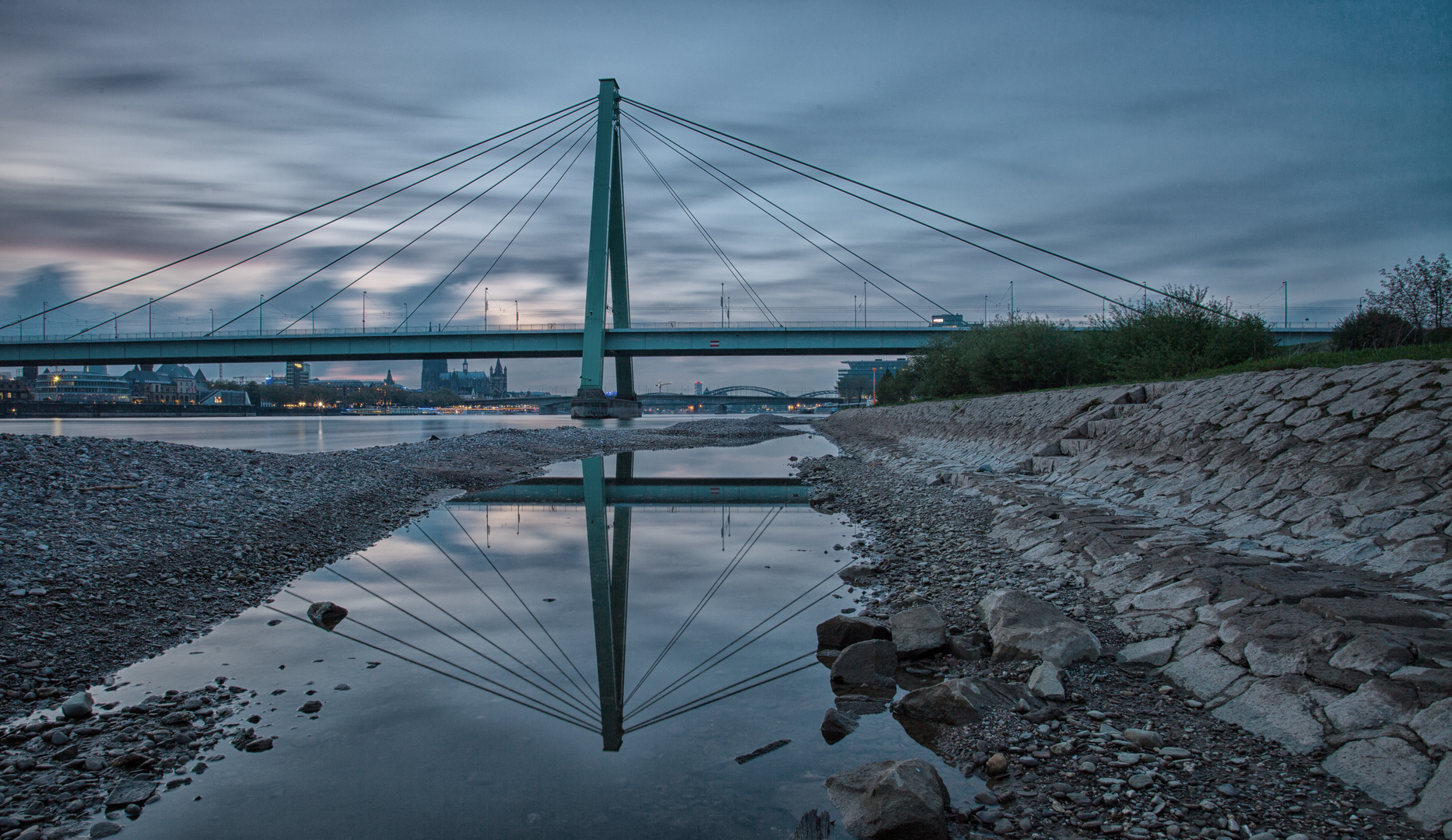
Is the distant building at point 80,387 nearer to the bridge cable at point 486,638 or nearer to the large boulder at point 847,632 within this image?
the bridge cable at point 486,638

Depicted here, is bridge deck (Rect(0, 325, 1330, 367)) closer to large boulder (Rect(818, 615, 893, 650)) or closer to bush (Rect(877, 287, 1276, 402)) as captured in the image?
bush (Rect(877, 287, 1276, 402))

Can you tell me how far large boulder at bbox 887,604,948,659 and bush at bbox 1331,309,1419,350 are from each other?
14.5 metres

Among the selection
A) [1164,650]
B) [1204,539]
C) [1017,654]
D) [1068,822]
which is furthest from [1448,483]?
[1068,822]

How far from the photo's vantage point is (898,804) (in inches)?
139

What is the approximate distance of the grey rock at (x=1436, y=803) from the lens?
3084mm

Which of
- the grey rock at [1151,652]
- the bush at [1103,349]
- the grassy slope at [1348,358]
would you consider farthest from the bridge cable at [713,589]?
the bush at [1103,349]

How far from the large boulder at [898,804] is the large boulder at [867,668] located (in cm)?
160

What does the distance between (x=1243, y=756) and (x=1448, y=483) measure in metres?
4.19

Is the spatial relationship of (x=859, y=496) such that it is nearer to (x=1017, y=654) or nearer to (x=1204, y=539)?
(x=1204, y=539)

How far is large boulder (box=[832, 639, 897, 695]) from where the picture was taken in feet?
17.9

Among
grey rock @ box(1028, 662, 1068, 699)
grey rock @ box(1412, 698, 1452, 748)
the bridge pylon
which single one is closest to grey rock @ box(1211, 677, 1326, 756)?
grey rock @ box(1412, 698, 1452, 748)

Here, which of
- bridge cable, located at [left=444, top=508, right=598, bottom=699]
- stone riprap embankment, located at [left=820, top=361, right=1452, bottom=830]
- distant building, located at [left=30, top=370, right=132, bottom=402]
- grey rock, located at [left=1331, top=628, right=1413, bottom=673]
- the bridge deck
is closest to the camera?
stone riprap embankment, located at [left=820, top=361, right=1452, bottom=830]

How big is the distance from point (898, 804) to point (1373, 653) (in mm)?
2820

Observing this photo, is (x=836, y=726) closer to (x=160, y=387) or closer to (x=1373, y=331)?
(x=1373, y=331)
